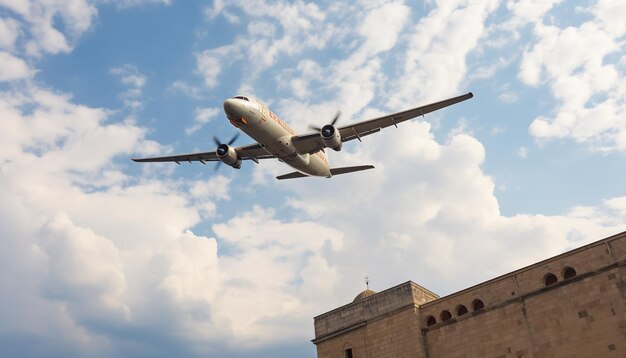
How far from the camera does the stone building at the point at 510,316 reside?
31062mm

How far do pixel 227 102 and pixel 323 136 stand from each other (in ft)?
24.2

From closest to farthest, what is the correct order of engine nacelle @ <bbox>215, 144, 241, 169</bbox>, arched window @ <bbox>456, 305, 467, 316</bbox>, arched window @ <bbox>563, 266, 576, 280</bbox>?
arched window @ <bbox>563, 266, 576, 280</bbox>, arched window @ <bbox>456, 305, 467, 316</bbox>, engine nacelle @ <bbox>215, 144, 241, 169</bbox>

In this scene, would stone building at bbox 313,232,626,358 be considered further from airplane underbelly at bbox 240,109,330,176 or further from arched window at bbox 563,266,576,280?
airplane underbelly at bbox 240,109,330,176

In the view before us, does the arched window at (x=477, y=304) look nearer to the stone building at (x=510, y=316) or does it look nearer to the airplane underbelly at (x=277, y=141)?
the stone building at (x=510, y=316)

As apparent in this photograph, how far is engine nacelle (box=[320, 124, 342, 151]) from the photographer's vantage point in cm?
3938

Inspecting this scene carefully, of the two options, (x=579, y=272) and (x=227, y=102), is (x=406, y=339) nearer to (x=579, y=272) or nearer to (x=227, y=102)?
(x=579, y=272)

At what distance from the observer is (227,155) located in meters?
43.1

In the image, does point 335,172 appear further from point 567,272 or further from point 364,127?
point 567,272

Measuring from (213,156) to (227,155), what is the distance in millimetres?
2964

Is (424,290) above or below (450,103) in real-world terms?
below

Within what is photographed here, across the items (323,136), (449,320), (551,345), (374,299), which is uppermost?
(323,136)

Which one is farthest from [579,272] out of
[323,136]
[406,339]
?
[323,136]

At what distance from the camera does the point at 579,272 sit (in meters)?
32.7

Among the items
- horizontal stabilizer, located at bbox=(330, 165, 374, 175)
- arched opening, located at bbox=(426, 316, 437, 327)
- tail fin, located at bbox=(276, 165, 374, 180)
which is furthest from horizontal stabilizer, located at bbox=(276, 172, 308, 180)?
arched opening, located at bbox=(426, 316, 437, 327)
